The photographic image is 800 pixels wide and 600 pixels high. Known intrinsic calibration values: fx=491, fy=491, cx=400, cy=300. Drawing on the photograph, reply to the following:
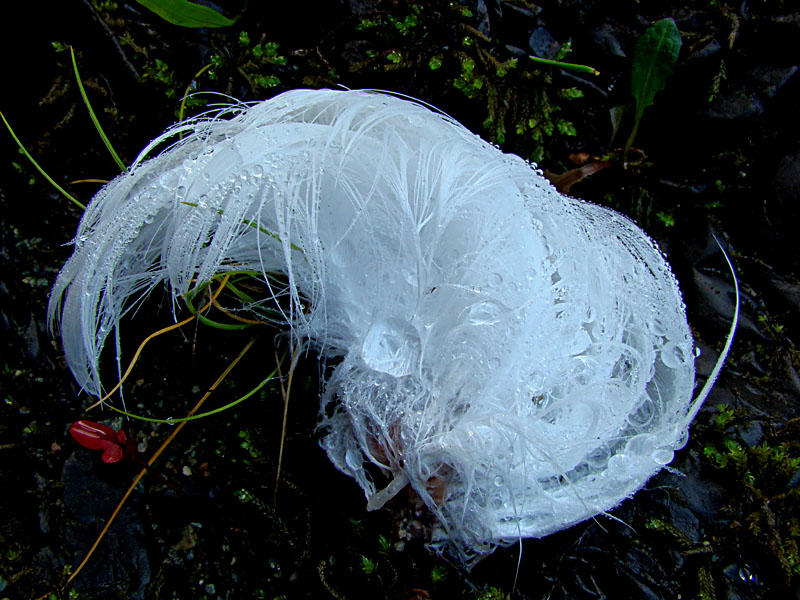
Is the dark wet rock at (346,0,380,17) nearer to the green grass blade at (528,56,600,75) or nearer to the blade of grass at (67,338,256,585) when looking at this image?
the green grass blade at (528,56,600,75)

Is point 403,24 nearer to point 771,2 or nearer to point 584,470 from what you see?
point 771,2

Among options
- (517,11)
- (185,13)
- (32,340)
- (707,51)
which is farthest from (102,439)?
(707,51)

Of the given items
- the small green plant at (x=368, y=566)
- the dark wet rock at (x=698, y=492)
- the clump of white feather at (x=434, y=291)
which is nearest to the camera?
the clump of white feather at (x=434, y=291)

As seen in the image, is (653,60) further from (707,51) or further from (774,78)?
(774,78)

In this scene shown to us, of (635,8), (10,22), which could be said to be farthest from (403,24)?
(10,22)

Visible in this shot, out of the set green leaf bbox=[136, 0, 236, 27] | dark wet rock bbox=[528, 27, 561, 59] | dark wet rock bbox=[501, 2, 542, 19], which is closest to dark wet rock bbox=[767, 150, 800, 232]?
dark wet rock bbox=[528, 27, 561, 59]

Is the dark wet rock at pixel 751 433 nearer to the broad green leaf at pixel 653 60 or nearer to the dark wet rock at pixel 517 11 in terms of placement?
the broad green leaf at pixel 653 60

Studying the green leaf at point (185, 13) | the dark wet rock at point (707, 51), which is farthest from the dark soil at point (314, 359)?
the green leaf at point (185, 13)
